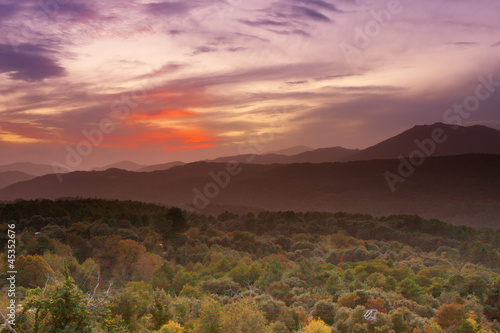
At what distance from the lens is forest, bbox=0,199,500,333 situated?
74.6 ft

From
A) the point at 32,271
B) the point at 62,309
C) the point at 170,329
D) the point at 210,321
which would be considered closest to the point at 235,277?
the point at 32,271

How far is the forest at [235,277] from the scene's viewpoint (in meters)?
22.7

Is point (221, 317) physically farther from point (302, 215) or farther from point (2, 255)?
point (302, 215)

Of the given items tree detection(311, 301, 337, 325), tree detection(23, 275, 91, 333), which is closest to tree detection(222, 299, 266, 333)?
tree detection(23, 275, 91, 333)

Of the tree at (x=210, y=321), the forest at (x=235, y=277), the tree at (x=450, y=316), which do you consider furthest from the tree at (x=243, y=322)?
the tree at (x=450, y=316)

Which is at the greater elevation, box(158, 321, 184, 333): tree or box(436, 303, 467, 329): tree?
box(158, 321, 184, 333): tree

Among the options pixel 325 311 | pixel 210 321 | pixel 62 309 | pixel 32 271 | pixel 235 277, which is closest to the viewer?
pixel 62 309

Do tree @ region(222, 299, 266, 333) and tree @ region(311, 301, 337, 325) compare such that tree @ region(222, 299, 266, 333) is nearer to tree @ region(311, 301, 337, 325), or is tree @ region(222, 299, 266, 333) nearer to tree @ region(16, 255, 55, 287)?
tree @ region(311, 301, 337, 325)

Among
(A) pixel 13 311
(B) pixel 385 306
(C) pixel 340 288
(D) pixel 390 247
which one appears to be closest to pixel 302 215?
(D) pixel 390 247

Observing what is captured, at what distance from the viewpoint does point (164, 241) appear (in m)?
96.8

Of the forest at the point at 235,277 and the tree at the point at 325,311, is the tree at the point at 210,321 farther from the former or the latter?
the tree at the point at 325,311

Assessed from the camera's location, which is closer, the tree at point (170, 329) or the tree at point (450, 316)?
the tree at point (170, 329)

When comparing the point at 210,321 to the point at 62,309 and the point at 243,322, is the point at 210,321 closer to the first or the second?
the point at 243,322

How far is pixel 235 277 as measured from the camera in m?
57.1
